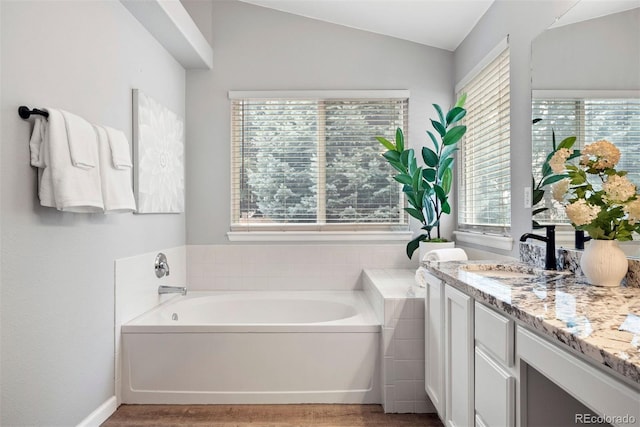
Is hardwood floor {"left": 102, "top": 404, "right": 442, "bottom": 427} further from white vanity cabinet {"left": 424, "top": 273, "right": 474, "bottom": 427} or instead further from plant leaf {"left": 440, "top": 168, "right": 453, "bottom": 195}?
plant leaf {"left": 440, "top": 168, "right": 453, "bottom": 195}

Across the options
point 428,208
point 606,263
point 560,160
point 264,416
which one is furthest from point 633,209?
point 264,416

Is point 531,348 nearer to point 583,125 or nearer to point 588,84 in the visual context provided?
point 583,125

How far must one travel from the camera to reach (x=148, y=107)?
9.53 ft

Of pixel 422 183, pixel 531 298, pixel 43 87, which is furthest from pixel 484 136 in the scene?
pixel 43 87

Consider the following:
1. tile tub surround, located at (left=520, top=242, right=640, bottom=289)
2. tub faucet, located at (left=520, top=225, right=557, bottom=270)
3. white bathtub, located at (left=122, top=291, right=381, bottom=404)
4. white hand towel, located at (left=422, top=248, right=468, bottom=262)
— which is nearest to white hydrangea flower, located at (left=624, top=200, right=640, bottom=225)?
tile tub surround, located at (left=520, top=242, right=640, bottom=289)

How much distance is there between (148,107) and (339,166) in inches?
62.5

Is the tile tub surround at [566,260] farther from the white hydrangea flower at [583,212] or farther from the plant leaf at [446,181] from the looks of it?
the plant leaf at [446,181]

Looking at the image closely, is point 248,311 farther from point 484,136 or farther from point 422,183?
point 484,136

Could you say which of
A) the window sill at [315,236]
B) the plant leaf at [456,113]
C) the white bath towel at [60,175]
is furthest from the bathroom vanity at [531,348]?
the white bath towel at [60,175]

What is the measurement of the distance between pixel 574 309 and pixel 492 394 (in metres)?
0.47

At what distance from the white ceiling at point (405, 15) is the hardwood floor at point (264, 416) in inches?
106

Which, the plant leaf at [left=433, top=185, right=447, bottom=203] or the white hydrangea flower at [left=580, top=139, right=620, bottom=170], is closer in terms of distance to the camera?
the white hydrangea flower at [left=580, top=139, right=620, bottom=170]

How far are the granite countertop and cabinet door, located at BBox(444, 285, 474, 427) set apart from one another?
A: 88 millimetres

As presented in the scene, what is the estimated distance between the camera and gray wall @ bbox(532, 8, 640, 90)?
5.25 ft
